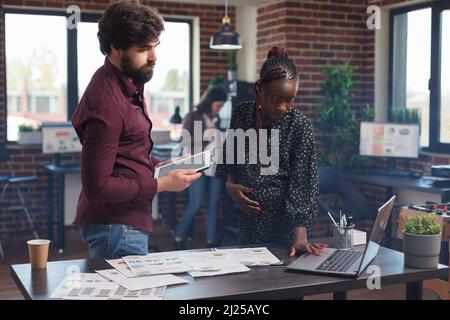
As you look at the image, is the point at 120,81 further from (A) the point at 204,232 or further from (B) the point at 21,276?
(A) the point at 204,232

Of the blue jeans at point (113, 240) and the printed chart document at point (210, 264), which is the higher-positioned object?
the blue jeans at point (113, 240)

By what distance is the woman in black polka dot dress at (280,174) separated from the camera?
2352 millimetres

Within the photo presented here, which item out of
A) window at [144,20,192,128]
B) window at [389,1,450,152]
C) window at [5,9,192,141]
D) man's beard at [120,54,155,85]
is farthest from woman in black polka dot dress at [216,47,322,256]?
window at [144,20,192,128]

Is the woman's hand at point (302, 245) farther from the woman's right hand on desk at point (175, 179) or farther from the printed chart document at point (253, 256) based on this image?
the woman's right hand on desk at point (175, 179)

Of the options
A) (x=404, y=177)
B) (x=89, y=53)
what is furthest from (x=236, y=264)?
(x=89, y=53)

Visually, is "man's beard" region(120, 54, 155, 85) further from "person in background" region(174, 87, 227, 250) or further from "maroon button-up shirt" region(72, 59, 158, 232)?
"person in background" region(174, 87, 227, 250)

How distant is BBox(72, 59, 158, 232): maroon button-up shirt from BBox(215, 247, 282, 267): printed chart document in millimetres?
331

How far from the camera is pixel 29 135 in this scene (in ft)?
19.8

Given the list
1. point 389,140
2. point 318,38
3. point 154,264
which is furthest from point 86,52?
point 154,264

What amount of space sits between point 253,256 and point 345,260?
0.32 m

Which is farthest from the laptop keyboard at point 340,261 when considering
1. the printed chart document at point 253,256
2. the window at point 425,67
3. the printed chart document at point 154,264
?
the window at point 425,67

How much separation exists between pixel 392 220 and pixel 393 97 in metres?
1.34

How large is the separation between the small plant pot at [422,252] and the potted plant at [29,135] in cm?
461
